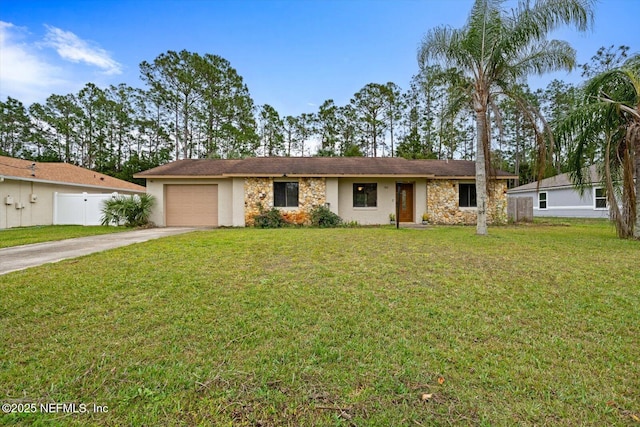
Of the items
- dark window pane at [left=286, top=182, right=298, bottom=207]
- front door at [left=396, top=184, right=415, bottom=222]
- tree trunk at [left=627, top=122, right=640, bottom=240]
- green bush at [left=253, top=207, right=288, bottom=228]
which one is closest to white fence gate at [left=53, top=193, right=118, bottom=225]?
green bush at [left=253, top=207, right=288, bottom=228]

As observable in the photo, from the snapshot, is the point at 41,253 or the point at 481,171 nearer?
the point at 41,253

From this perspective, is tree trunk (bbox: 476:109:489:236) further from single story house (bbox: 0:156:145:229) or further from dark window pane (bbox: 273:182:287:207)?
single story house (bbox: 0:156:145:229)

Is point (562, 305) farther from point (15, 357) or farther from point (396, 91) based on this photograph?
point (396, 91)

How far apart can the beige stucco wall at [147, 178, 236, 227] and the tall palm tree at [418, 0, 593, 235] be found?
9864 millimetres

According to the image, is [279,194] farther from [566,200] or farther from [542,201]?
[542,201]

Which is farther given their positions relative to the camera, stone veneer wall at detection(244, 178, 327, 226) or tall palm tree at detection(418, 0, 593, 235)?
stone veneer wall at detection(244, 178, 327, 226)

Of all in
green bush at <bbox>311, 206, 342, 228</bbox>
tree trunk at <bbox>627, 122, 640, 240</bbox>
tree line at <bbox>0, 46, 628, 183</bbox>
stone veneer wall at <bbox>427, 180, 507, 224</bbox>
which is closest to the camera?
tree trunk at <bbox>627, 122, 640, 240</bbox>

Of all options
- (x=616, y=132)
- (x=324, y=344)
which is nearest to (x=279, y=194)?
(x=324, y=344)

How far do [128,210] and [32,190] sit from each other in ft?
17.6

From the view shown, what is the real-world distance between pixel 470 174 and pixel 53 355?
616 inches

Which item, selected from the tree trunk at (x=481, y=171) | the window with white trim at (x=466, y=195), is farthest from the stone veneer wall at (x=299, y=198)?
the window with white trim at (x=466, y=195)

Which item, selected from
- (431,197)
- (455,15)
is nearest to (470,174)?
(431,197)

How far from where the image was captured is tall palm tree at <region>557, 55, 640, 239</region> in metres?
8.27

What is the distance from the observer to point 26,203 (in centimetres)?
1396
